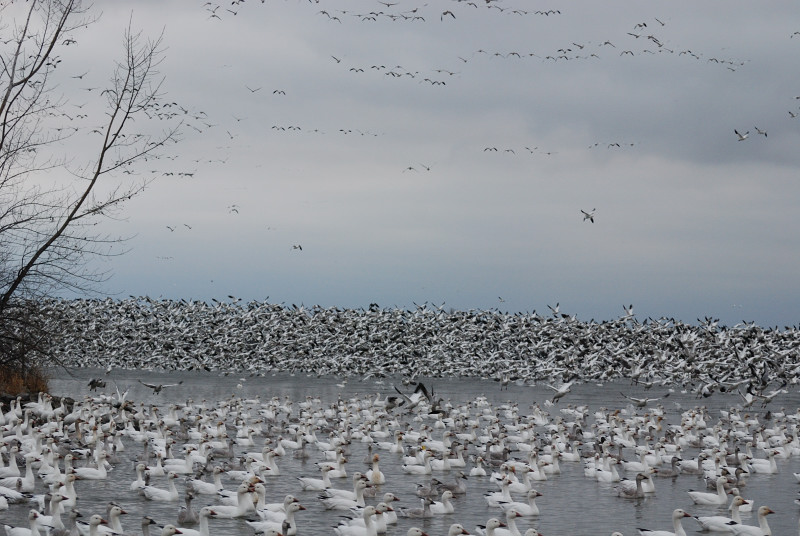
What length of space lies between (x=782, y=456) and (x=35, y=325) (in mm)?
20090

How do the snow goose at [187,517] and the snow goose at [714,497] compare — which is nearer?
the snow goose at [187,517]

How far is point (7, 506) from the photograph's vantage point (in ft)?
58.1

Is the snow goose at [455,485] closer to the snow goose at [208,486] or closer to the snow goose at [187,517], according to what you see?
the snow goose at [208,486]

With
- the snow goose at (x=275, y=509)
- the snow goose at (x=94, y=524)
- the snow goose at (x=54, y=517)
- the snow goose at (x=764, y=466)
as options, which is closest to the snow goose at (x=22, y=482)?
the snow goose at (x=54, y=517)

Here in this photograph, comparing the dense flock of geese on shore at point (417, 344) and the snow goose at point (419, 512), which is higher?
the dense flock of geese on shore at point (417, 344)

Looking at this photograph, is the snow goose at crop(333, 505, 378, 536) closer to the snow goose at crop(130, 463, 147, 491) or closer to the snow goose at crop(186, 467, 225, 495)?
the snow goose at crop(186, 467, 225, 495)

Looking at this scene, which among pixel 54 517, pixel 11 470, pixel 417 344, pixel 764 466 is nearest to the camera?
pixel 54 517

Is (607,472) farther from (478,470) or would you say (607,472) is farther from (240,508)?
(240,508)

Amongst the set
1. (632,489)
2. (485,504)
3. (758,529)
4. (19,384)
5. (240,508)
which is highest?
(19,384)

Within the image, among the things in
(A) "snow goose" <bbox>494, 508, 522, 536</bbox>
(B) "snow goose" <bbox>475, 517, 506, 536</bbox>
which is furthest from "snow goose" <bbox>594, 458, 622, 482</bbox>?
(B) "snow goose" <bbox>475, 517, 506, 536</bbox>

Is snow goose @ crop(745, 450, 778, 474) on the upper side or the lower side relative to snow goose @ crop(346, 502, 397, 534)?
upper

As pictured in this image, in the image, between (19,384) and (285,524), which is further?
(19,384)

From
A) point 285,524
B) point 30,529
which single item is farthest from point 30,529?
point 285,524

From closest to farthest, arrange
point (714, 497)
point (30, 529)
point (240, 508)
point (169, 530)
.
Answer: point (169, 530)
point (30, 529)
point (240, 508)
point (714, 497)
